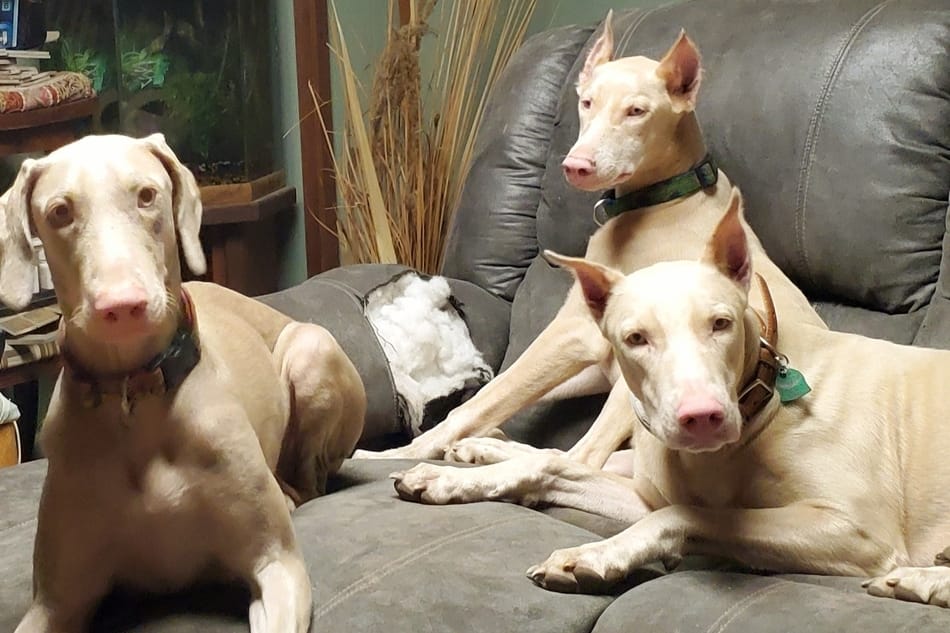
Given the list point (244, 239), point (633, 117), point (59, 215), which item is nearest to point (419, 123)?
point (244, 239)

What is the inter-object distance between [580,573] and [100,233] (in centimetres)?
83

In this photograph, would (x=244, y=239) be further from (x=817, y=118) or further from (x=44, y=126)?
(x=817, y=118)

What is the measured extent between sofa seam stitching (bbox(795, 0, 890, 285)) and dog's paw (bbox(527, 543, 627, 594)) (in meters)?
0.98

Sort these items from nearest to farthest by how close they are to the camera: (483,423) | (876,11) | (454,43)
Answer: (876,11)
(483,423)
(454,43)

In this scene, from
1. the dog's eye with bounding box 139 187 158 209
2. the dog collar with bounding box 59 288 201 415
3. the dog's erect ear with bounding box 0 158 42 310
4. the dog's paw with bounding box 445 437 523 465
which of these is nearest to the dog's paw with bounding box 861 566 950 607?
the dog's paw with bounding box 445 437 523 465

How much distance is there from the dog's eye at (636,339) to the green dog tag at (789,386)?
263mm

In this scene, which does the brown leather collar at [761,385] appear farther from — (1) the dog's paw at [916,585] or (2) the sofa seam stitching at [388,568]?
(2) the sofa seam stitching at [388,568]

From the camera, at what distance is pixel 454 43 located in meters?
3.95

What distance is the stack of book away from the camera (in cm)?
346

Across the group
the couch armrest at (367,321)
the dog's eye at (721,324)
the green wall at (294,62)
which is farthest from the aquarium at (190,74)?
the dog's eye at (721,324)

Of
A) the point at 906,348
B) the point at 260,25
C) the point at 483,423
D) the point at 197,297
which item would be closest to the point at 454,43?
the point at 260,25

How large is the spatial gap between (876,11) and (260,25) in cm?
Result: 257

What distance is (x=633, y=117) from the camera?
2.46 m

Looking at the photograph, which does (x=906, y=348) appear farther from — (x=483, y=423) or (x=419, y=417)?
(x=419, y=417)
